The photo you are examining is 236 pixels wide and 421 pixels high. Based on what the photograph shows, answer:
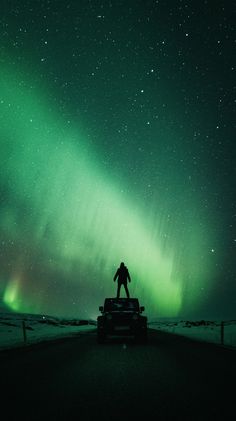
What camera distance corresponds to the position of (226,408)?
5.12 metres

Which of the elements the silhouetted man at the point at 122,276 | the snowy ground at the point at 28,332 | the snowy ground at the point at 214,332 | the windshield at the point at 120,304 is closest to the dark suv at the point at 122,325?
the windshield at the point at 120,304

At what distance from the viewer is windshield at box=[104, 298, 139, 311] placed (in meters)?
20.1

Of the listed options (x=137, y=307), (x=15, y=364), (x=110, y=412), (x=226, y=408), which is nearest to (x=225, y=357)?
(x=15, y=364)

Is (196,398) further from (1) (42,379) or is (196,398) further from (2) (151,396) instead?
(1) (42,379)

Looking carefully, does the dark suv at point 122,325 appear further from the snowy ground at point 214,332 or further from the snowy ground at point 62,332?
the snowy ground at point 214,332

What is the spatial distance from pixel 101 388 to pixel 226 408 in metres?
2.18

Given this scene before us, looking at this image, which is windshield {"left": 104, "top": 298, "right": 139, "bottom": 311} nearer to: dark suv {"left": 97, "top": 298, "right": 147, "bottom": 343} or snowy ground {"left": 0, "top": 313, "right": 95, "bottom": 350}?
dark suv {"left": 97, "top": 298, "right": 147, "bottom": 343}

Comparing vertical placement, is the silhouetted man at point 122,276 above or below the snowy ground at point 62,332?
above

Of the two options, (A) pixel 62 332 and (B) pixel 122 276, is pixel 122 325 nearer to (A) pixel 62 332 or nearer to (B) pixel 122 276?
(B) pixel 122 276

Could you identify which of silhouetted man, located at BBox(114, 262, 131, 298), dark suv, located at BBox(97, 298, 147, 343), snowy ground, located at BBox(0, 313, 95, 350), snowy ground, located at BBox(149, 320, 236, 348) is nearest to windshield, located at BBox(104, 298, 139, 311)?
dark suv, located at BBox(97, 298, 147, 343)

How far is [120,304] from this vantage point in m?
20.5

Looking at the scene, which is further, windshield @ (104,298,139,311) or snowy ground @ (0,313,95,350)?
windshield @ (104,298,139,311)

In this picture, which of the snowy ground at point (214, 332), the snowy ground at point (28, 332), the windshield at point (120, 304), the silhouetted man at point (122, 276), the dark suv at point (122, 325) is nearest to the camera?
the dark suv at point (122, 325)

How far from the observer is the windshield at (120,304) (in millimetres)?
20094
